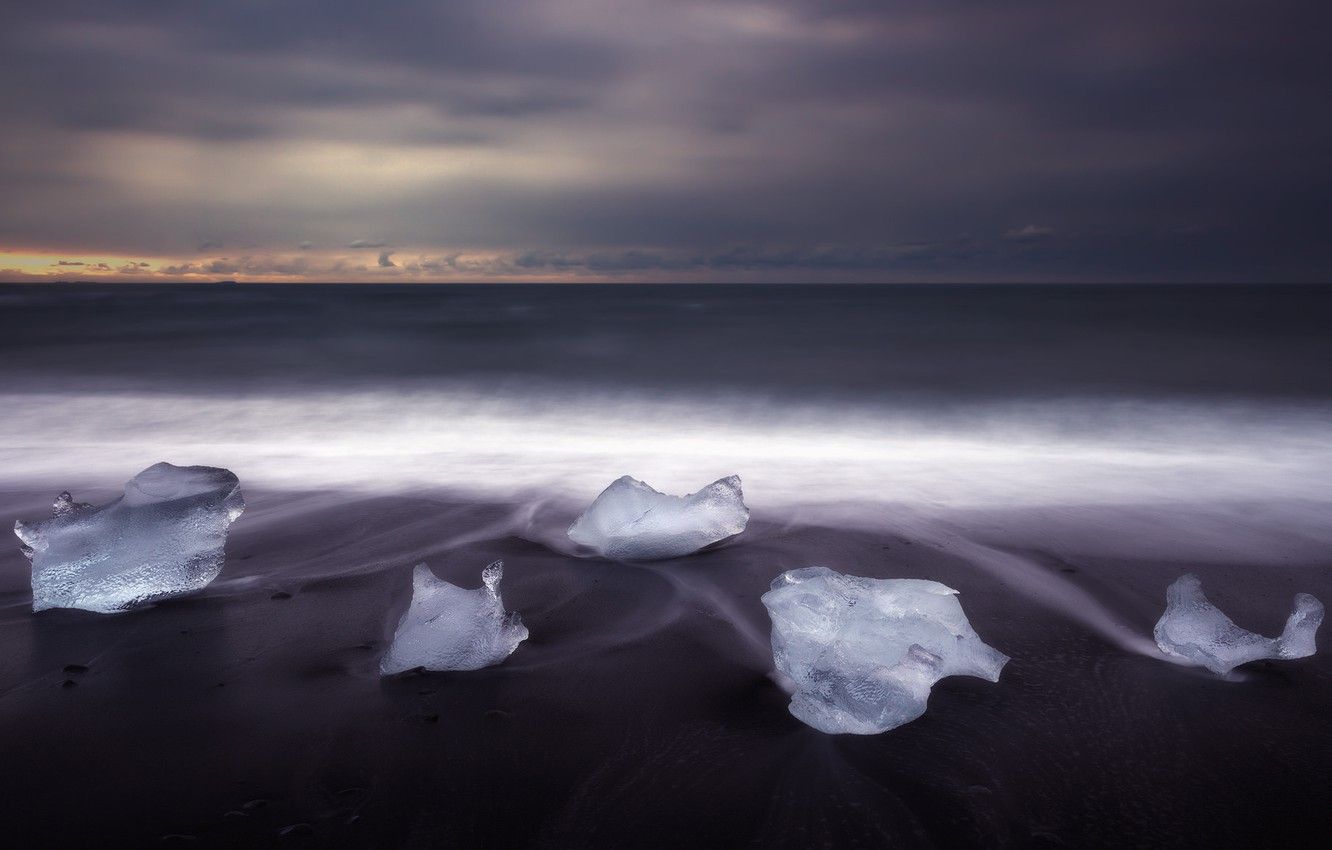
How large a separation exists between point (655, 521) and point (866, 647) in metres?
1.36

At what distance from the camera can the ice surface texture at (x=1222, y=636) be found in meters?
2.47

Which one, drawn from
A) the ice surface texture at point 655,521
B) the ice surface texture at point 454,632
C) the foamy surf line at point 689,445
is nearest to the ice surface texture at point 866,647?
the ice surface texture at point 454,632

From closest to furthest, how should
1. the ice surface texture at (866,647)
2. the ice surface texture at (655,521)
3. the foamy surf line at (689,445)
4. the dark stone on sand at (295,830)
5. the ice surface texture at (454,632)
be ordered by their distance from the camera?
the dark stone on sand at (295,830) < the ice surface texture at (866,647) < the ice surface texture at (454,632) < the ice surface texture at (655,521) < the foamy surf line at (689,445)

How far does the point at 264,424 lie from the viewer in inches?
330

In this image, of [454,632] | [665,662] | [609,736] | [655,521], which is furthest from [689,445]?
Answer: [609,736]

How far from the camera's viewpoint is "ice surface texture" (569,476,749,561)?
11.4 ft

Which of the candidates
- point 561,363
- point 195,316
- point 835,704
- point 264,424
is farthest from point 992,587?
point 195,316

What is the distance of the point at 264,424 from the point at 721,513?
6335mm

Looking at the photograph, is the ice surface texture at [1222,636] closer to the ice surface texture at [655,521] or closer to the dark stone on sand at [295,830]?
the ice surface texture at [655,521]

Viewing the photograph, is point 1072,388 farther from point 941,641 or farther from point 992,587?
point 941,641

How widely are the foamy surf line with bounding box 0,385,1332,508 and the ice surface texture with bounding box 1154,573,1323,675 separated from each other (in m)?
2.07

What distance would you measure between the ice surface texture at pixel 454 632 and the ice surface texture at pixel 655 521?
93cm

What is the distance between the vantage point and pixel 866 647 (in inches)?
91.1

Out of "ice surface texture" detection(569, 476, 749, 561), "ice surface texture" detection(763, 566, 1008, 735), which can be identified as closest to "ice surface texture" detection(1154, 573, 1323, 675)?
"ice surface texture" detection(763, 566, 1008, 735)
